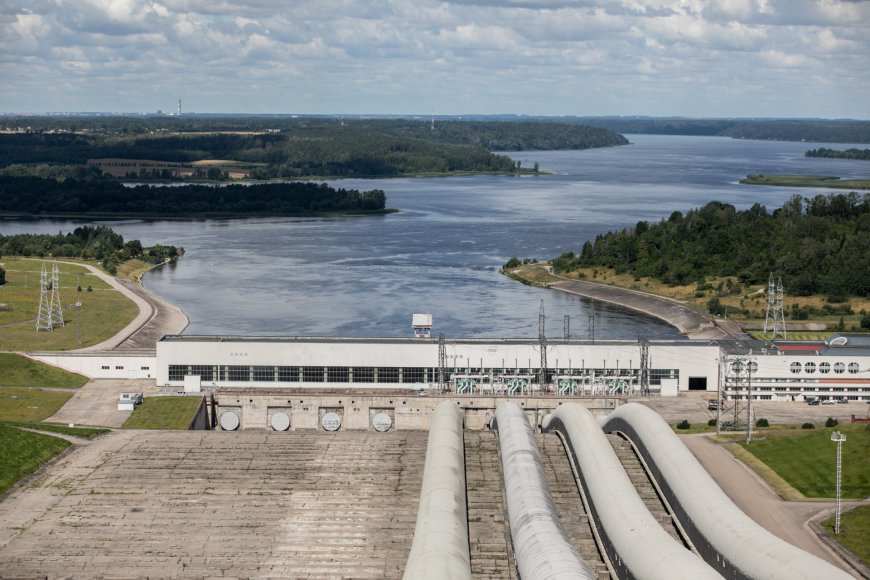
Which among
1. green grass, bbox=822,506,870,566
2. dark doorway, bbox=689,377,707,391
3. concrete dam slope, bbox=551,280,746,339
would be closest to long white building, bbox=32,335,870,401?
dark doorway, bbox=689,377,707,391

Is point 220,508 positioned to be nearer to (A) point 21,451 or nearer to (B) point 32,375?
(A) point 21,451

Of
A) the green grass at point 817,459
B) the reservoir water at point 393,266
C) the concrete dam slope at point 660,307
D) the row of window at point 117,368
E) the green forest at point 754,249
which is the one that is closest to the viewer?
the green grass at point 817,459

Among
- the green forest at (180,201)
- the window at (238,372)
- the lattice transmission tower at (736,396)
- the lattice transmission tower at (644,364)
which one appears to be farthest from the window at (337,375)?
the green forest at (180,201)

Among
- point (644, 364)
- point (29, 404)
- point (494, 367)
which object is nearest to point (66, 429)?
point (29, 404)

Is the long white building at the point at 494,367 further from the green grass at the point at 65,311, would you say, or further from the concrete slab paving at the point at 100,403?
the green grass at the point at 65,311

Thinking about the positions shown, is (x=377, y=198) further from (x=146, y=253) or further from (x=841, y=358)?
(x=841, y=358)

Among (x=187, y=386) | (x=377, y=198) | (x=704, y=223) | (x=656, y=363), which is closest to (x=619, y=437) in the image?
(x=656, y=363)
